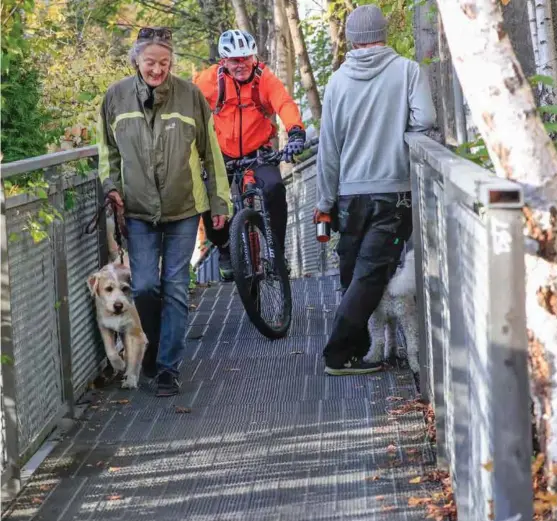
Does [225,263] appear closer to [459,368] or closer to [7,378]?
[7,378]

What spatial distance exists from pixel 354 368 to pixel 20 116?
248 cm

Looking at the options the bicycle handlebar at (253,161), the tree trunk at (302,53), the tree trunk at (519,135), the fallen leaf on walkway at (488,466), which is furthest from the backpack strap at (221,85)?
the tree trunk at (302,53)

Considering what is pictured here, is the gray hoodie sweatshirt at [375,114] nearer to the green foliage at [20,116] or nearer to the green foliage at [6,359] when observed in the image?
the green foliage at [20,116]

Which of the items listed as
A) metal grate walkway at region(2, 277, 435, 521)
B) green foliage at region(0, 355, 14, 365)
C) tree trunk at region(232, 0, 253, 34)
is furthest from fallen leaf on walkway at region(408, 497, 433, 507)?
tree trunk at region(232, 0, 253, 34)

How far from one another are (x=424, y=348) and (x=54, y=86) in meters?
6.35

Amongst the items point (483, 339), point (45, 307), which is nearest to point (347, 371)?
point (45, 307)

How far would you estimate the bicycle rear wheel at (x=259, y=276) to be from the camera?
322 inches

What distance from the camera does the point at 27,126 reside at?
6699 mm

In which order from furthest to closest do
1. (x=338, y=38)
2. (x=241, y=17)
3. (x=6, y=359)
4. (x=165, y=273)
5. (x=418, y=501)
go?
(x=241, y=17)
(x=338, y=38)
(x=165, y=273)
(x=6, y=359)
(x=418, y=501)

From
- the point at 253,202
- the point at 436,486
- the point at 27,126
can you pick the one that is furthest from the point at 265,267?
the point at 436,486

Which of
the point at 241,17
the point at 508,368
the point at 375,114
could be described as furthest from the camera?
the point at 241,17

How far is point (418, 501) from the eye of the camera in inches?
195

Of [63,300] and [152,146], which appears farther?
[152,146]

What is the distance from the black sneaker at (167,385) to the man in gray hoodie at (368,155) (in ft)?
3.18
